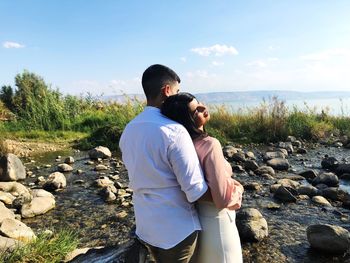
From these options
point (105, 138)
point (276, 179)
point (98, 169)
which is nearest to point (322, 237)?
point (276, 179)

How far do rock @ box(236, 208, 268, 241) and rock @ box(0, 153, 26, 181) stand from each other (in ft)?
16.0

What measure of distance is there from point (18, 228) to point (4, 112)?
12.6 metres

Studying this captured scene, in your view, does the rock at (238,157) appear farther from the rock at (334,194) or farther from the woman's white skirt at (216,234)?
the woman's white skirt at (216,234)

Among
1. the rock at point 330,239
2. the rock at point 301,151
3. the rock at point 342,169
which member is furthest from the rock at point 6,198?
the rock at point 301,151

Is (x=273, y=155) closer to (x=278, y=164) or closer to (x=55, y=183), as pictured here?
(x=278, y=164)

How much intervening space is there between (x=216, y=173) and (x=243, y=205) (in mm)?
4229

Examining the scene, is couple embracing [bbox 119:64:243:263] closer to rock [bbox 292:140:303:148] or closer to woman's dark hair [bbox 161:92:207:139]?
woman's dark hair [bbox 161:92:207:139]

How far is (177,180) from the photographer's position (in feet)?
6.99

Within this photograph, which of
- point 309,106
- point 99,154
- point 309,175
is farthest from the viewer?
point 309,106

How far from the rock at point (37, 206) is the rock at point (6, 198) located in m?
0.43

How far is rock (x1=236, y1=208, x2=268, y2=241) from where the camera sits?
4.66 meters

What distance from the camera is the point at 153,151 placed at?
2.12 m

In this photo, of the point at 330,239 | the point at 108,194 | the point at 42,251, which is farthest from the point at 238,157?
the point at 42,251

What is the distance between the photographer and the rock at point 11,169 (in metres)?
7.72
